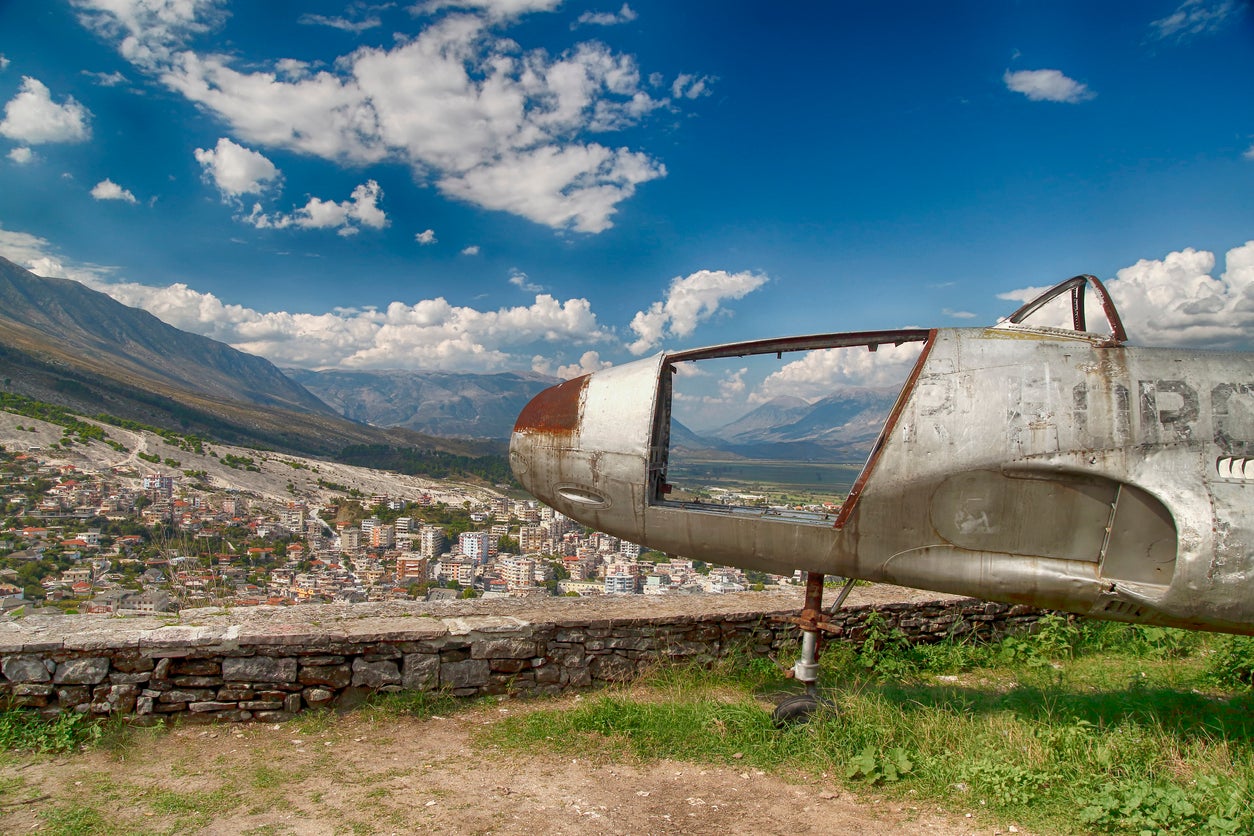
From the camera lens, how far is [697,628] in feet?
24.1

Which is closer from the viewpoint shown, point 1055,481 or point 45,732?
point 1055,481

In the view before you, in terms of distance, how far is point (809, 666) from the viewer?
5.69 meters

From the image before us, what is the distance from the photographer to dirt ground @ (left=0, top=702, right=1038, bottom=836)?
4.19 m

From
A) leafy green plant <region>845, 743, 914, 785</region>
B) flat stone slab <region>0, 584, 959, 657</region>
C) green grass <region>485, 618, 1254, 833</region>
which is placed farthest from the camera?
flat stone slab <region>0, 584, 959, 657</region>

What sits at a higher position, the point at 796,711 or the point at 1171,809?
the point at 1171,809

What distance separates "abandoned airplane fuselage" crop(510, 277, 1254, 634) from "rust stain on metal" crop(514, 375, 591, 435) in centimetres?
66

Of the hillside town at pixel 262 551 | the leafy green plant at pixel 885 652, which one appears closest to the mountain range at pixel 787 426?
the hillside town at pixel 262 551

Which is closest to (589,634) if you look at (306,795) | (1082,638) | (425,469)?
(306,795)

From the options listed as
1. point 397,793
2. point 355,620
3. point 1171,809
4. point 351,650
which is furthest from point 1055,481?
point 355,620

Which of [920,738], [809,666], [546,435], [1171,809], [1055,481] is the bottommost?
[920,738]

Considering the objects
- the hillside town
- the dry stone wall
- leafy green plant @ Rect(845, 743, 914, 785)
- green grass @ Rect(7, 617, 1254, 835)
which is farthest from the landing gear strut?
the hillside town

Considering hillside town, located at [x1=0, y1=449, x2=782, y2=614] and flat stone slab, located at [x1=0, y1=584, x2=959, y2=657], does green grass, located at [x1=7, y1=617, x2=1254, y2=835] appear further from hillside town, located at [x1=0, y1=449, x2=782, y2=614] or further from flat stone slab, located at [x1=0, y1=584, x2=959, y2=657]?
hillside town, located at [x1=0, y1=449, x2=782, y2=614]

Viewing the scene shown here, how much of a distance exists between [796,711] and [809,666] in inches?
15.9

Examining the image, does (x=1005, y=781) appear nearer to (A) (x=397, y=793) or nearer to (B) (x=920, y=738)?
(B) (x=920, y=738)
